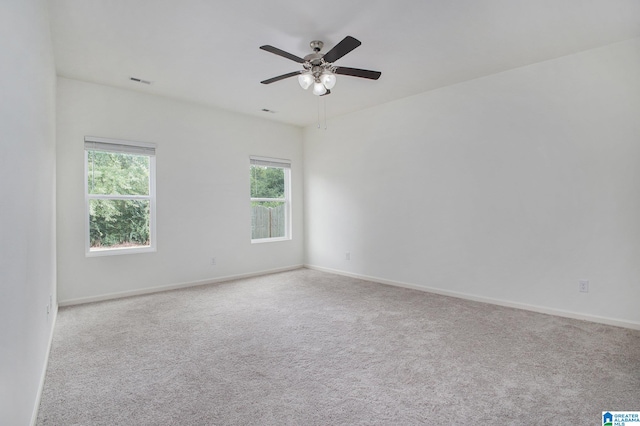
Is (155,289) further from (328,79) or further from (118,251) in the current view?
(328,79)

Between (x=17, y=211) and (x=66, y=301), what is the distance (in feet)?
10.0

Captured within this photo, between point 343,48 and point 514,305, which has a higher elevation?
point 343,48

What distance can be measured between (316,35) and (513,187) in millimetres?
2683

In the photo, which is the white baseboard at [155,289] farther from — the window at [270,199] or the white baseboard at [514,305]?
the white baseboard at [514,305]

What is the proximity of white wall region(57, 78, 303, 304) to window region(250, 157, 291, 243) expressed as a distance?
15cm

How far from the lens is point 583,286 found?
10.7ft

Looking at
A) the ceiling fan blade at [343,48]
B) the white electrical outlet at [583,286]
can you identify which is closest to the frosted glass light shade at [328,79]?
the ceiling fan blade at [343,48]

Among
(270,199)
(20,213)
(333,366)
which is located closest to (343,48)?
(20,213)

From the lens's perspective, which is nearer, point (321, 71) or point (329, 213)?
point (321, 71)

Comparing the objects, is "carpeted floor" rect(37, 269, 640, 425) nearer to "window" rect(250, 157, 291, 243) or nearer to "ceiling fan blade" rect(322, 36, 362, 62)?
"window" rect(250, 157, 291, 243)

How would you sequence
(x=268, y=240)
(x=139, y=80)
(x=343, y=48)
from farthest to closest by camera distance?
(x=268, y=240), (x=139, y=80), (x=343, y=48)

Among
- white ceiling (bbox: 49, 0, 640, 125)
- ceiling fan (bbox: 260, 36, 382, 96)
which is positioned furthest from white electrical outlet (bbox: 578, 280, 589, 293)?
ceiling fan (bbox: 260, 36, 382, 96)

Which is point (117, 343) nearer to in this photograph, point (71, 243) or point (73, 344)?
point (73, 344)
